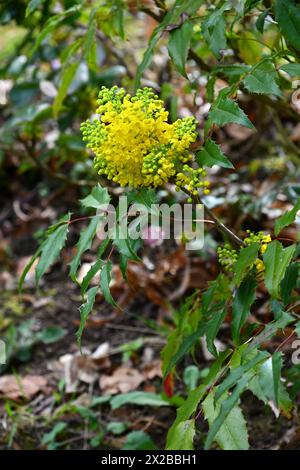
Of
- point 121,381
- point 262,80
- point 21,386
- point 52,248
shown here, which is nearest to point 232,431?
point 52,248

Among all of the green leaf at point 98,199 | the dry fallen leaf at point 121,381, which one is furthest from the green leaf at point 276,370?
the dry fallen leaf at point 121,381

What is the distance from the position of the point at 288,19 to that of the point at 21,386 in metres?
1.28

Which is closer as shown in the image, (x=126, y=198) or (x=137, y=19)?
(x=126, y=198)

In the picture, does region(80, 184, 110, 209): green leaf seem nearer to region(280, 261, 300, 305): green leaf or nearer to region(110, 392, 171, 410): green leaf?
region(280, 261, 300, 305): green leaf

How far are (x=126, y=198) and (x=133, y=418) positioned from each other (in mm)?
875

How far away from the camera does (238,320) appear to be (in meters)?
1.13

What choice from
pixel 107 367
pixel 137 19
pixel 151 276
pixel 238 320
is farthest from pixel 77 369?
pixel 137 19

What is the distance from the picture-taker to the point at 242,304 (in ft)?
3.73

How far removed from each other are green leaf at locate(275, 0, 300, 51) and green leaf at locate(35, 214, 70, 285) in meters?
0.49

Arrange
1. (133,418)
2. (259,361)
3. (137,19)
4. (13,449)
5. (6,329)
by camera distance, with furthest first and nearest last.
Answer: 1. (137,19)
2. (6,329)
3. (133,418)
4. (13,449)
5. (259,361)

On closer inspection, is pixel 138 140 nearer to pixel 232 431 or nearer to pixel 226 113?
pixel 226 113

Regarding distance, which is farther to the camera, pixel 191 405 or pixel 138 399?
pixel 138 399

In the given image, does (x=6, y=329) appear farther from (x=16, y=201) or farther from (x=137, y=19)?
(x=137, y=19)
